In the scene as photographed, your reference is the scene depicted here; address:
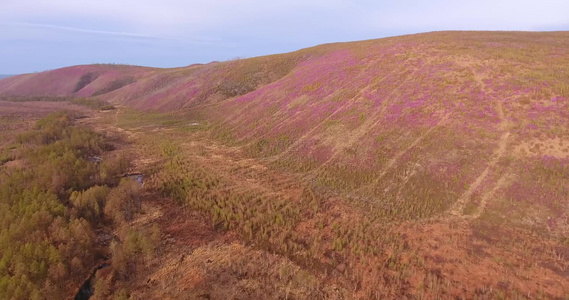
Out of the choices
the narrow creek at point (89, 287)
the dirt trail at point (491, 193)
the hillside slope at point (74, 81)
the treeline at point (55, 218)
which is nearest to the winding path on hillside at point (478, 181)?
the dirt trail at point (491, 193)

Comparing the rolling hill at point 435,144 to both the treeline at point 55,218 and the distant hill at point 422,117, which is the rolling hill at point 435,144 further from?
the treeline at point 55,218

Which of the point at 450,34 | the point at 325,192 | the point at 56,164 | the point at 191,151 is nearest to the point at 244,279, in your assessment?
the point at 325,192

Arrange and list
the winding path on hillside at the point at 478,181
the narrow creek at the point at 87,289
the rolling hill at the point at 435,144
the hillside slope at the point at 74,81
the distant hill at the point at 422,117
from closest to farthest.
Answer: the narrow creek at the point at 87,289, the rolling hill at the point at 435,144, the winding path on hillside at the point at 478,181, the distant hill at the point at 422,117, the hillside slope at the point at 74,81

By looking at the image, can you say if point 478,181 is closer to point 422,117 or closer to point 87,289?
point 422,117

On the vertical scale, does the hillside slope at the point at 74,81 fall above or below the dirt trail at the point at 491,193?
above

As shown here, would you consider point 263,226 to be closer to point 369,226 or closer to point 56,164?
point 369,226

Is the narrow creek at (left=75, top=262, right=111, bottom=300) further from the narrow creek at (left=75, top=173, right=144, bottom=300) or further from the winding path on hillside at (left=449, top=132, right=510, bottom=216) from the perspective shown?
the winding path on hillside at (left=449, top=132, right=510, bottom=216)

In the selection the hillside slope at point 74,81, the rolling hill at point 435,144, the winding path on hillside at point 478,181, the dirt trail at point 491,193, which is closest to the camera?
the rolling hill at point 435,144
